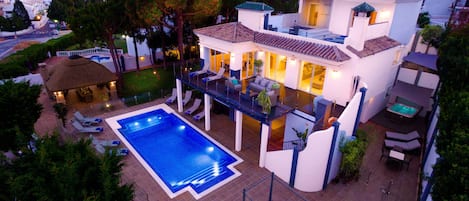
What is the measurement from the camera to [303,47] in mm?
16109

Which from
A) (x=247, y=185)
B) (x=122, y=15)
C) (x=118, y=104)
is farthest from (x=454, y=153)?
(x=122, y=15)

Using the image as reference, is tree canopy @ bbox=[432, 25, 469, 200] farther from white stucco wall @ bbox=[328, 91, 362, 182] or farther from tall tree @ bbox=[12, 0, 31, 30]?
tall tree @ bbox=[12, 0, 31, 30]

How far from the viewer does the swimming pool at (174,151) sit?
46.5ft

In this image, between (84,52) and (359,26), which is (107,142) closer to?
Result: (359,26)

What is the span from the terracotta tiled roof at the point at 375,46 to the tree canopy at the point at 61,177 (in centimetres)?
1357

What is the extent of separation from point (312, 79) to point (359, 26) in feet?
13.7

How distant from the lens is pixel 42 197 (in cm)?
677

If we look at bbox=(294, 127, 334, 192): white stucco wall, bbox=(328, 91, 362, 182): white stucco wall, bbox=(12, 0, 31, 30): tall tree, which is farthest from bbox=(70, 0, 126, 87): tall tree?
bbox=(12, 0, 31, 30): tall tree

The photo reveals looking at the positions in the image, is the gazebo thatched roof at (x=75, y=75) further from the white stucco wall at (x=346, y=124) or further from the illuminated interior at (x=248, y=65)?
the white stucco wall at (x=346, y=124)

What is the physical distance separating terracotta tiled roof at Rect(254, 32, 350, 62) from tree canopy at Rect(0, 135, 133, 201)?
1179cm

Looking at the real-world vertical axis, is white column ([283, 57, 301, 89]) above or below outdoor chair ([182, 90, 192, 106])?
above

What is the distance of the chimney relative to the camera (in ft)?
47.5

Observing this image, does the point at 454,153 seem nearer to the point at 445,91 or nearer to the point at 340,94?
the point at 445,91

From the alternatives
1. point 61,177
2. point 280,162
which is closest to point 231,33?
point 280,162
